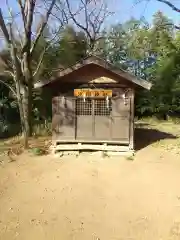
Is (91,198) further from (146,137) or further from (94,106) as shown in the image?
(146,137)

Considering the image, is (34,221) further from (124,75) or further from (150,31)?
(150,31)

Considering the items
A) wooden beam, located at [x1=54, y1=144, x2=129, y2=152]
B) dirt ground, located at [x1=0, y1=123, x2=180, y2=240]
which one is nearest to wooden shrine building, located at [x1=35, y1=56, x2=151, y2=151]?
wooden beam, located at [x1=54, y1=144, x2=129, y2=152]

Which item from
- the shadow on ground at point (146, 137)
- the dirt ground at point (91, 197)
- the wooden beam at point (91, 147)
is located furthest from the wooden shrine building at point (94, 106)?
the shadow on ground at point (146, 137)

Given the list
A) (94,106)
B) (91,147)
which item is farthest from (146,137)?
(94,106)

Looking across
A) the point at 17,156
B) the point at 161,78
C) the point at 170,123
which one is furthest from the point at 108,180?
the point at 161,78

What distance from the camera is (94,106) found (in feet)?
43.4

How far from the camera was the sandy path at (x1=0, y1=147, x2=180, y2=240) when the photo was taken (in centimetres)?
746

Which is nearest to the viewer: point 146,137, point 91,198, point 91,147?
point 91,198

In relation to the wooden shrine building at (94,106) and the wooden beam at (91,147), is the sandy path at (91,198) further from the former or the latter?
the wooden shrine building at (94,106)

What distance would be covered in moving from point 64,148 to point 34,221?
5.56 metres

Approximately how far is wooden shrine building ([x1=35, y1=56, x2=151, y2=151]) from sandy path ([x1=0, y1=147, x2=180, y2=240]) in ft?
2.97

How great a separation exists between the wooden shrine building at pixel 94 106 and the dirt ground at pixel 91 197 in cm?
84

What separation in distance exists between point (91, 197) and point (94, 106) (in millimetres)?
4704

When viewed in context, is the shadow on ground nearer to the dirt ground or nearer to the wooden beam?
the wooden beam
